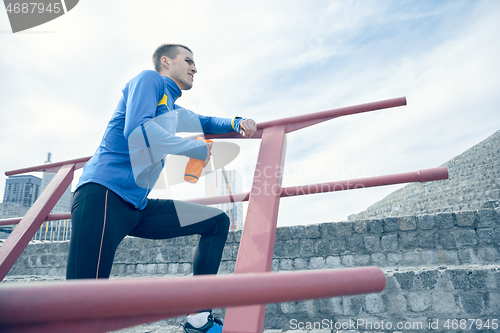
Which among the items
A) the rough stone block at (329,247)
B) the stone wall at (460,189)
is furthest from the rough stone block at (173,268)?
the stone wall at (460,189)

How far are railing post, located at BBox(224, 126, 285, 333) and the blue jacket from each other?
12.2 inches

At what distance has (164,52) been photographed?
1.78 m

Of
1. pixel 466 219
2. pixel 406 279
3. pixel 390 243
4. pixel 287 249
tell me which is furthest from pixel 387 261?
pixel 287 249

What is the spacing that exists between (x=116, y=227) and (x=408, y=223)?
2.87 metres

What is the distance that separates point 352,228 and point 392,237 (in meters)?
0.41

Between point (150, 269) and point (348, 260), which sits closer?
point (348, 260)

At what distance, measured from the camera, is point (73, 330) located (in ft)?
1.46

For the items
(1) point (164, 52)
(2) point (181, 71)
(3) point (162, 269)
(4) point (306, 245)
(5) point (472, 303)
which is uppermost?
(1) point (164, 52)

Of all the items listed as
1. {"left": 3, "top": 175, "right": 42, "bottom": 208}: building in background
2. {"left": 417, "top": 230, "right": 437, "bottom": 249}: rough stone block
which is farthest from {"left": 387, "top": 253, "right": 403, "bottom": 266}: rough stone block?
{"left": 3, "top": 175, "right": 42, "bottom": 208}: building in background

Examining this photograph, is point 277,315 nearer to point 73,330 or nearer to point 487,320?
point 487,320

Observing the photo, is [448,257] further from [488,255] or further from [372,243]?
[372,243]

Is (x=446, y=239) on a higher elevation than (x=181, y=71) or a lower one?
lower

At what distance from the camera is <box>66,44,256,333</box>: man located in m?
1.17

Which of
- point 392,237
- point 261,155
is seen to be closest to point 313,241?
point 392,237
